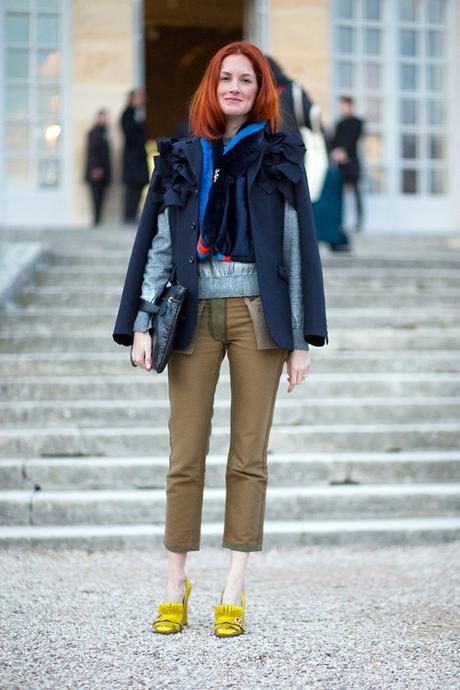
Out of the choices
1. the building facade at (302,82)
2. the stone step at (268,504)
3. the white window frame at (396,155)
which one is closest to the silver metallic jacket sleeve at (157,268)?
the stone step at (268,504)

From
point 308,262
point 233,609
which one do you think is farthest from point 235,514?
point 308,262

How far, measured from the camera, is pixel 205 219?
11.7 feet

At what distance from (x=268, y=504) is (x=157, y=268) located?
1945mm

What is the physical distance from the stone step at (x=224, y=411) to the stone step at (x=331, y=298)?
152cm

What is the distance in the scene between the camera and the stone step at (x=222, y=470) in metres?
5.40

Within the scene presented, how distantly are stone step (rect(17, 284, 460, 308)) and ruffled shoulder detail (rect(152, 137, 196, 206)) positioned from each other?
3.80 m

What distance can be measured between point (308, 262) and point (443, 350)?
3.68 metres

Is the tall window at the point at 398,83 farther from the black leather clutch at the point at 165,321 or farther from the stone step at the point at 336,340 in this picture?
the black leather clutch at the point at 165,321

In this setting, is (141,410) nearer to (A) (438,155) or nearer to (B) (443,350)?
(B) (443,350)

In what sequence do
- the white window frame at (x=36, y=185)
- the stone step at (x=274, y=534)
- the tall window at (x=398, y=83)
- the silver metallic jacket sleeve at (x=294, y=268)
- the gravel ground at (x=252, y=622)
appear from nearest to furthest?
the gravel ground at (x=252, y=622)
the silver metallic jacket sleeve at (x=294, y=268)
the stone step at (x=274, y=534)
the white window frame at (x=36, y=185)
the tall window at (x=398, y=83)

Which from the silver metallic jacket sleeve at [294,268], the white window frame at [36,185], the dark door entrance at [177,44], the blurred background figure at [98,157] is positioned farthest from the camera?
the dark door entrance at [177,44]

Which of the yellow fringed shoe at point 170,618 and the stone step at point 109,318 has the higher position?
the stone step at point 109,318

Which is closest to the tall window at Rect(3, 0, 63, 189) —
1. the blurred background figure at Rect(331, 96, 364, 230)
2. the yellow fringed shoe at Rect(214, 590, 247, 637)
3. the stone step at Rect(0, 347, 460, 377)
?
the blurred background figure at Rect(331, 96, 364, 230)

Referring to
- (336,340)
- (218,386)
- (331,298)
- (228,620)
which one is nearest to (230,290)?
(228,620)
